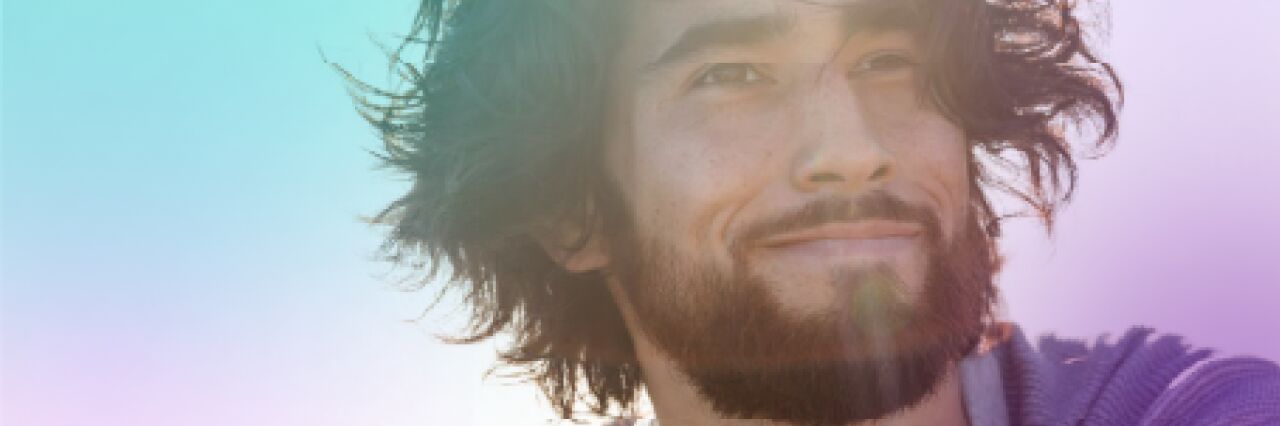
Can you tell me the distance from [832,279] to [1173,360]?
0.93 meters

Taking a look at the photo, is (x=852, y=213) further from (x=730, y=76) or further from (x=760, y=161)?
(x=730, y=76)

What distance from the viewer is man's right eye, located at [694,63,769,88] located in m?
3.41

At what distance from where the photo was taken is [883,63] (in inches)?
135

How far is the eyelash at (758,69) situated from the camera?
3379mm

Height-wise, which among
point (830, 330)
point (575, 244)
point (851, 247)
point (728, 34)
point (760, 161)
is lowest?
point (830, 330)

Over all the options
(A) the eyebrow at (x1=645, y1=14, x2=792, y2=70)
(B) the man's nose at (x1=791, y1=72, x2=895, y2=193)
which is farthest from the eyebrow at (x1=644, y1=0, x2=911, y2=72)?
(B) the man's nose at (x1=791, y1=72, x2=895, y2=193)

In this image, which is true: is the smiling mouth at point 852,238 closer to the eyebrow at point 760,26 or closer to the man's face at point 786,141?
the man's face at point 786,141

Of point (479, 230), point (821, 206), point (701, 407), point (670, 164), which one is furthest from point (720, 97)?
point (479, 230)

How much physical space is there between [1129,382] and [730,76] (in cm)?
131

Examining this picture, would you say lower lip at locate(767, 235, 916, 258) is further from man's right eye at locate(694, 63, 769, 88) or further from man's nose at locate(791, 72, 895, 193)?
man's right eye at locate(694, 63, 769, 88)

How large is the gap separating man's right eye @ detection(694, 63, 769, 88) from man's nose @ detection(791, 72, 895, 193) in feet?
0.58

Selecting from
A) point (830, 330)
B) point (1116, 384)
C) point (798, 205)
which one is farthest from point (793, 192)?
point (1116, 384)

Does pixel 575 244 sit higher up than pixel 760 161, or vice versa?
pixel 760 161

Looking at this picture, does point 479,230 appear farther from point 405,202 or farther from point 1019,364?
point 1019,364
